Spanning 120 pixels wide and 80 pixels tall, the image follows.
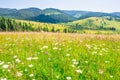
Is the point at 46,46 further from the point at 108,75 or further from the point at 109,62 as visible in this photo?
the point at 108,75

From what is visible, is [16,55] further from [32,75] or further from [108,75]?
[108,75]

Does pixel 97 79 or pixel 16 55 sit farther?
pixel 16 55

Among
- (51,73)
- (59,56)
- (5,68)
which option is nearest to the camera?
(51,73)

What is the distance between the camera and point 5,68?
296 inches

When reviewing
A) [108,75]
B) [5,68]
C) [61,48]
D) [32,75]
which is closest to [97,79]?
[108,75]

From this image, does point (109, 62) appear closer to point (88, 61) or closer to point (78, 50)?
point (88, 61)

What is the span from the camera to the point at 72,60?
8133mm

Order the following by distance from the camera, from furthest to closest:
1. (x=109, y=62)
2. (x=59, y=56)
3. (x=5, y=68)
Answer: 1. (x=59, y=56)
2. (x=109, y=62)
3. (x=5, y=68)

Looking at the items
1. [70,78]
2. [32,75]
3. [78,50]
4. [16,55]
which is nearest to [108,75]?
[70,78]

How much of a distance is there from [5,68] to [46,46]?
12.1 feet

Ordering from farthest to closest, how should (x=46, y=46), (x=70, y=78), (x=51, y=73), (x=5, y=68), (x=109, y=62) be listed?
(x=46, y=46) → (x=109, y=62) → (x=5, y=68) → (x=51, y=73) → (x=70, y=78)

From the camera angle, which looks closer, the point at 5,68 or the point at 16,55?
the point at 5,68

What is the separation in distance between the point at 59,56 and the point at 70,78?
2.56 metres

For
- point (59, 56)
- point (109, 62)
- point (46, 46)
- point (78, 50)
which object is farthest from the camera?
point (46, 46)
